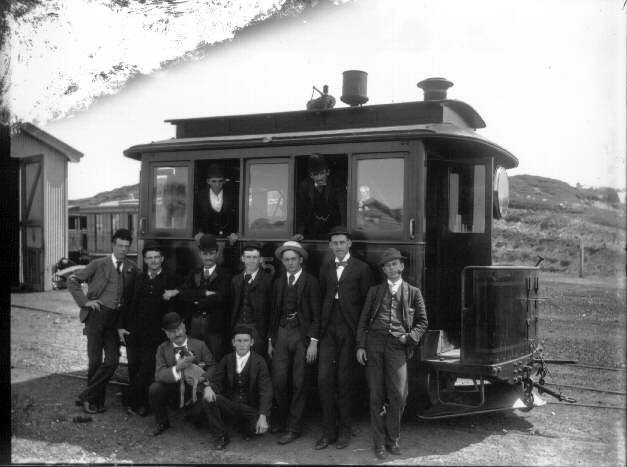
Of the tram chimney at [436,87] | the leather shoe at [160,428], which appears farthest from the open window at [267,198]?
the leather shoe at [160,428]

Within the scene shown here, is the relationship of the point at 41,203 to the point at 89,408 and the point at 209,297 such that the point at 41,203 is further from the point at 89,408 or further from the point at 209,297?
the point at 209,297

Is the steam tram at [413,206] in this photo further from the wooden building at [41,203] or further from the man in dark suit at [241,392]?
the wooden building at [41,203]

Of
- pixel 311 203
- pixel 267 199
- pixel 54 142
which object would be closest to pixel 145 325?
pixel 267 199

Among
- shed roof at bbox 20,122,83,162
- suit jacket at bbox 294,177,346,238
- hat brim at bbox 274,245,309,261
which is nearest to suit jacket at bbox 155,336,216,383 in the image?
hat brim at bbox 274,245,309,261

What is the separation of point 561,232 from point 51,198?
62.4 ft

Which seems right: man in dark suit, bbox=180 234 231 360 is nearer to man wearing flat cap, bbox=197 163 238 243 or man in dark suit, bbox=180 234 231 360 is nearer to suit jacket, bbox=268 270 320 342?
man wearing flat cap, bbox=197 163 238 243

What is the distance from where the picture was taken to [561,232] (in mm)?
23594

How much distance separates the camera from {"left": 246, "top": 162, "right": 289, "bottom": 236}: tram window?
611cm

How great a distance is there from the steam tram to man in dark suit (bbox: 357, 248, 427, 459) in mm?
370

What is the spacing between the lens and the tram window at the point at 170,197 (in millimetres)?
6652

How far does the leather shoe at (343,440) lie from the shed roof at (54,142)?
12.8 metres

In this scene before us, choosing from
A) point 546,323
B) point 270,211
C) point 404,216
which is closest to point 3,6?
point 270,211

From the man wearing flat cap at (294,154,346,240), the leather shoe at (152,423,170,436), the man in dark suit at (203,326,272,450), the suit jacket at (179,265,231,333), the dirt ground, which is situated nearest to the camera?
the dirt ground

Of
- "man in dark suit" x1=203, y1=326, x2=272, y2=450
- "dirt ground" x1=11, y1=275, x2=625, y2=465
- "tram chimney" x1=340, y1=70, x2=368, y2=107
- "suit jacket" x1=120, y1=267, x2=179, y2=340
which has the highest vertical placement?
"tram chimney" x1=340, y1=70, x2=368, y2=107
